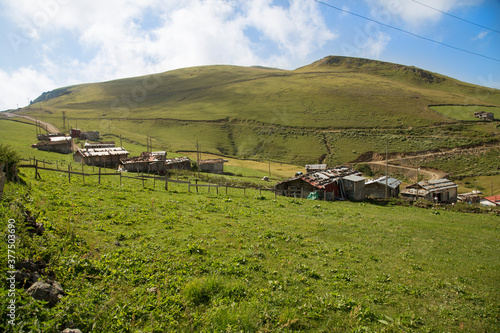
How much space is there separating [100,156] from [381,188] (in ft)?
157

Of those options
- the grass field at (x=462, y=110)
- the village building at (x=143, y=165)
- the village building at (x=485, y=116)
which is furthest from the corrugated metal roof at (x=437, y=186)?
the village building at (x=485, y=116)

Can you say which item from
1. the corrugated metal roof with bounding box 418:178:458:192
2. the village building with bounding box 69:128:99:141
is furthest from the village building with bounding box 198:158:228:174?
the village building with bounding box 69:128:99:141

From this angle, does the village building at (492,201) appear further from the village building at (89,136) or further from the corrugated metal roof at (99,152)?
the village building at (89,136)

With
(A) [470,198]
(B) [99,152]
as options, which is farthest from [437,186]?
(B) [99,152]

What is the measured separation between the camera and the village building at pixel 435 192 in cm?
4752

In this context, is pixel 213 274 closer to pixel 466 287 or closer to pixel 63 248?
pixel 63 248

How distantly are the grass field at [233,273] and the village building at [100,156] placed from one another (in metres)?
36.3

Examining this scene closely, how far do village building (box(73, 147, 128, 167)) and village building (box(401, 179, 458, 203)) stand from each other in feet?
168

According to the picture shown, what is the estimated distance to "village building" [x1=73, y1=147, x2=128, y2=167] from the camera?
5019 cm

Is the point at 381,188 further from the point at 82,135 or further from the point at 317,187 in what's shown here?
the point at 82,135

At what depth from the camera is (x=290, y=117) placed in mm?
115438

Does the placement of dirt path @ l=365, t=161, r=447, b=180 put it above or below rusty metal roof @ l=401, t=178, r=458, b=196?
above

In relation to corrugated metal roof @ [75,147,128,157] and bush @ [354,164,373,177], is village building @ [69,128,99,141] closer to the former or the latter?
corrugated metal roof @ [75,147,128,157]

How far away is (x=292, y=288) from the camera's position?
9617mm
